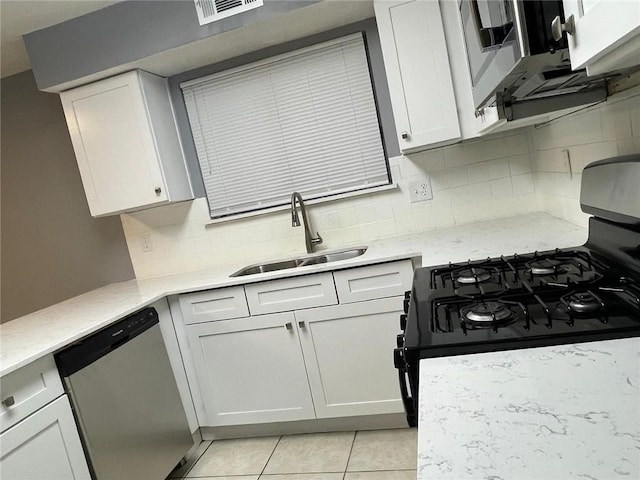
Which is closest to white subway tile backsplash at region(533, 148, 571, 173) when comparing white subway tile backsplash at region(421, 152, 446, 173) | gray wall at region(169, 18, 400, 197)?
white subway tile backsplash at region(421, 152, 446, 173)

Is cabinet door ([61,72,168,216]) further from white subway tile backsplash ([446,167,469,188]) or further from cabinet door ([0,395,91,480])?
white subway tile backsplash ([446,167,469,188])

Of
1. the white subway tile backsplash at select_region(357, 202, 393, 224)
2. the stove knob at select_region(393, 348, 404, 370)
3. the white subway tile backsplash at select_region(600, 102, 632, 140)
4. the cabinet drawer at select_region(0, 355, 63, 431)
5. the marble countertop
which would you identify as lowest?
the cabinet drawer at select_region(0, 355, 63, 431)

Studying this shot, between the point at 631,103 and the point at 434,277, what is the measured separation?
0.75m

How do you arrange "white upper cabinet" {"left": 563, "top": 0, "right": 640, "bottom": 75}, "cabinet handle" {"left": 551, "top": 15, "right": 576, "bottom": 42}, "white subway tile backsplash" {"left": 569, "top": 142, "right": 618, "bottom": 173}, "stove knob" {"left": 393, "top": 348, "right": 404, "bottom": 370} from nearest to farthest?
1. "white upper cabinet" {"left": 563, "top": 0, "right": 640, "bottom": 75}
2. "cabinet handle" {"left": 551, "top": 15, "right": 576, "bottom": 42}
3. "stove knob" {"left": 393, "top": 348, "right": 404, "bottom": 370}
4. "white subway tile backsplash" {"left": 569, "top": 142, "right": 618, "bottom": 173}

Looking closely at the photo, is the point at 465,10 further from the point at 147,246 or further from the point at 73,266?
the point at 73,266

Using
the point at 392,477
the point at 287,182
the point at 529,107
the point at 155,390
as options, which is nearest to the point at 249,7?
the point at 287,182

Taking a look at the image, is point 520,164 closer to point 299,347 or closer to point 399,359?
point 299,347

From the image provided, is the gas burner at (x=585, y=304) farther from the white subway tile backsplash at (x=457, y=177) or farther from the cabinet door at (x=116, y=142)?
the cabinet door at (x=116, y=142)

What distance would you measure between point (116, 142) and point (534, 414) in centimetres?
260

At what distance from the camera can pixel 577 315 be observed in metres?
0.99

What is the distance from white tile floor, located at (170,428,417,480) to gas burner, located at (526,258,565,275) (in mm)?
1102

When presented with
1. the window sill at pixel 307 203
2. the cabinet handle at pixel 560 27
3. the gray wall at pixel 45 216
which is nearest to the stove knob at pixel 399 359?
the cabinet handle at pixel 560 27

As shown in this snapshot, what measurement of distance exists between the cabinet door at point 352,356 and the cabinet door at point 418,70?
88cm

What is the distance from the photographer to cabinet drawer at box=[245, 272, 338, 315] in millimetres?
2270
